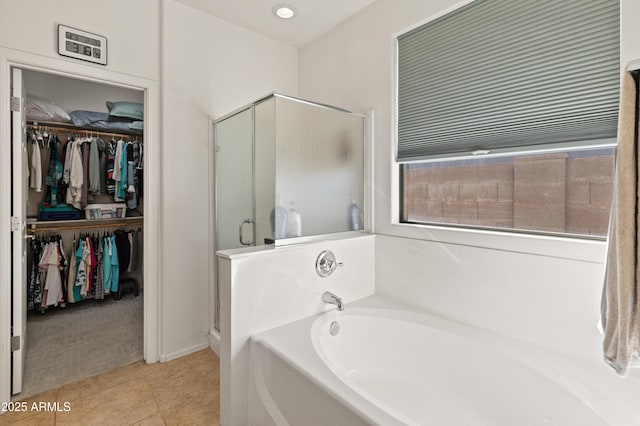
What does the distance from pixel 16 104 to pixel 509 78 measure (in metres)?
2.82

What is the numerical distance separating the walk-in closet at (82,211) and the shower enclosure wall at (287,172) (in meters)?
1.55

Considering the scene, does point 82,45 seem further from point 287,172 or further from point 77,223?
point 77,223

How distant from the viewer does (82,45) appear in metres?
2.01

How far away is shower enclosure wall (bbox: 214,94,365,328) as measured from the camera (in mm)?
1922

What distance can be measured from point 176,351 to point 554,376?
7.82 ft

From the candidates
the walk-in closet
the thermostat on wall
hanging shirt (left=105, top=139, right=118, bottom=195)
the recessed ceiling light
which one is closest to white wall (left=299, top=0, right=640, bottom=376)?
the recessed ceiling light

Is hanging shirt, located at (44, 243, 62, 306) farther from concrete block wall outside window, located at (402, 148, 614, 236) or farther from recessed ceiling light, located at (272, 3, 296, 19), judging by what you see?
concrete block wall outside window, located at (402, 148, 614, 236)

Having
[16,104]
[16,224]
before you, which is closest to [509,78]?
[16,104]

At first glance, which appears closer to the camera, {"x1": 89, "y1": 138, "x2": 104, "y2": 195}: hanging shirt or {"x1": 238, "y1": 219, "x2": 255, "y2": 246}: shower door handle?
{"x1": 238, "y1": 219, "x2": 255, "y2": 246}: shower door handle

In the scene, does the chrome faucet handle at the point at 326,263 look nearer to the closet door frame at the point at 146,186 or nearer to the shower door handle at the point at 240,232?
the shower door handle at the point at 240,232

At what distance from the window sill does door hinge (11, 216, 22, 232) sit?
2366 mm

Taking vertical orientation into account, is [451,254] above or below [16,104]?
below

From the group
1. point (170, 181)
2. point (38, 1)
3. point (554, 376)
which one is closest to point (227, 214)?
point (170, 181)

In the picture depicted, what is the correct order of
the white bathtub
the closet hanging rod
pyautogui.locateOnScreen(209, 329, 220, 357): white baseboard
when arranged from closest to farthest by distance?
1. the white bathtub
2. pyautogui.locateOnScreen(209, 329, 220, 357): white baseboard
3. the closet hanging rod
